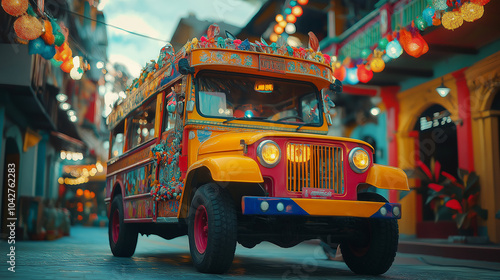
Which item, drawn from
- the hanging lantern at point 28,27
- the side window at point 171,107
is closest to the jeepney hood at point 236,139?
the side window at point 171,107

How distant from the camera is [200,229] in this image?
19.7 ft

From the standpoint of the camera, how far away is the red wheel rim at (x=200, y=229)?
5938 mm

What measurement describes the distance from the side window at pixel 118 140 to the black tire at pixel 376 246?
5117 millimetres

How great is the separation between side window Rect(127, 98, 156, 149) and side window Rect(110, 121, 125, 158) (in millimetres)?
647

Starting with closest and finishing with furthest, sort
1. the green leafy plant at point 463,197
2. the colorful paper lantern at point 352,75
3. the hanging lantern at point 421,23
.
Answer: the hanging lantern at point 421,23 → the green leafy plant at point 463,197 → the colorful paper lantern at point 352,75

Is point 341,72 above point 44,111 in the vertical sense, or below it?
above

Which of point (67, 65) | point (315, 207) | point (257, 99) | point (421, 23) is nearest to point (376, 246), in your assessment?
point (315, 207)

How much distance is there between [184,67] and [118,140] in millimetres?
4290

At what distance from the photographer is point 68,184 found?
39531 mm

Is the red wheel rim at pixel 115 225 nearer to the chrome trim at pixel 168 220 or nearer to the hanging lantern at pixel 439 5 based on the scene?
the chrome trim at pixel 168 220

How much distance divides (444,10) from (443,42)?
2347 mm

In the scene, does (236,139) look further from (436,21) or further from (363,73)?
(363,73)

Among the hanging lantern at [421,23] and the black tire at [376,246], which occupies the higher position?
the hanging lantern at [421,23]

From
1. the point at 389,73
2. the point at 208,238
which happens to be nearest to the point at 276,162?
the point at 208,238
